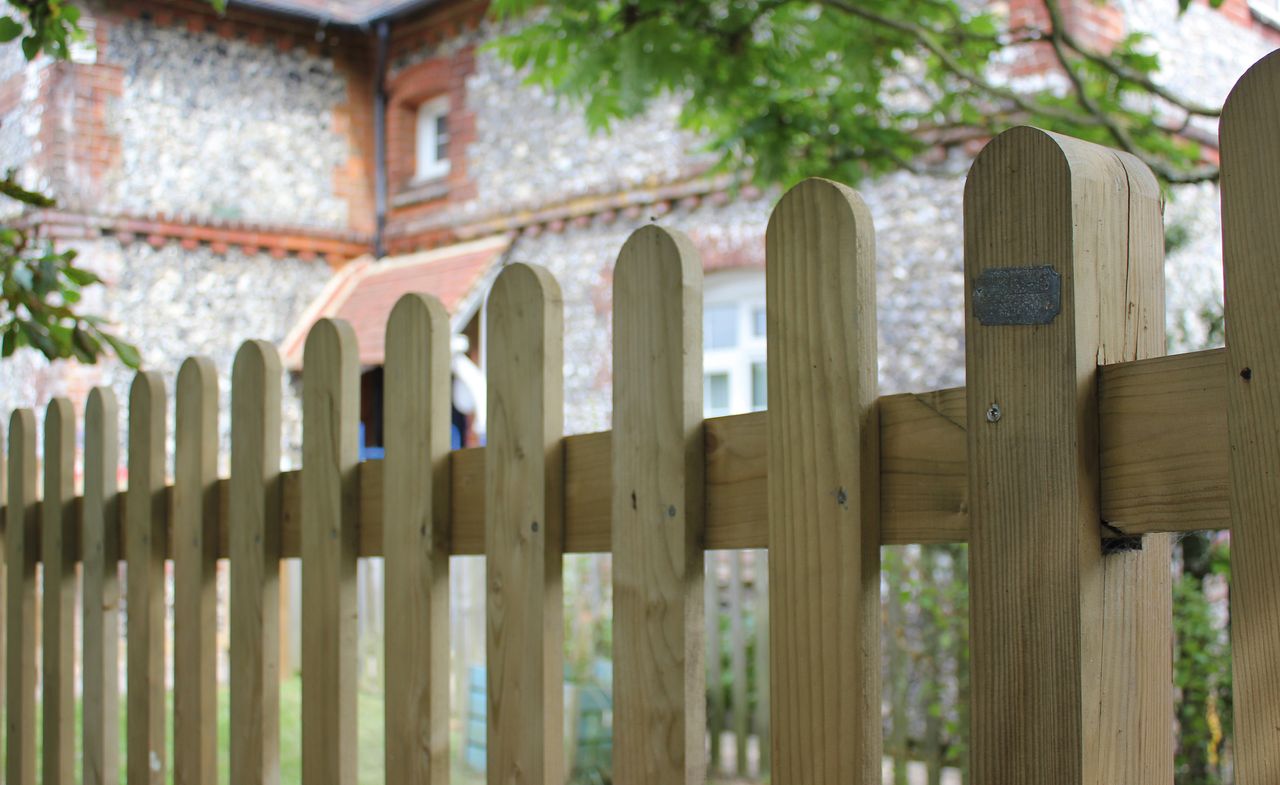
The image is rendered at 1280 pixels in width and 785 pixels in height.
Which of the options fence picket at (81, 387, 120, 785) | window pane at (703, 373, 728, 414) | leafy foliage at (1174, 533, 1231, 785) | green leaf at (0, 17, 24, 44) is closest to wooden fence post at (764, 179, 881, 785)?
fence picket at (81, 387, 120, 785)

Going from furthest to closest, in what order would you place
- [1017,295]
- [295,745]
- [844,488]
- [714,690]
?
[714,690] → [295,745] → [844,488] → [1017,295]

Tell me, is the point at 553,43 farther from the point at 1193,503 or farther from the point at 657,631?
the point at 1193,503

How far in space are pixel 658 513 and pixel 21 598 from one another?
2.00m

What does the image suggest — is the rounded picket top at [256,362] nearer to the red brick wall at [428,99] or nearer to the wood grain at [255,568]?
the wood grain at [255,568]

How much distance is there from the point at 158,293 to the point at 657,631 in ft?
31.3

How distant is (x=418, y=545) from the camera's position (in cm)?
159

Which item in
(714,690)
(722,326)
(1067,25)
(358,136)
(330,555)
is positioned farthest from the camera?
(358,136)

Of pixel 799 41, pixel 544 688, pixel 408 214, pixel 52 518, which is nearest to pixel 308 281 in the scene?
pixel 408 214

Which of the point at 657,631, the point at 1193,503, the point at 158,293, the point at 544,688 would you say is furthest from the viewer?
the point at 158,293

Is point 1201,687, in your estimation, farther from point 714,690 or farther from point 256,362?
point 256,362

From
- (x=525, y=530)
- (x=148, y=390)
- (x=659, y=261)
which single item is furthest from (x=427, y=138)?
(x=659, y=261)

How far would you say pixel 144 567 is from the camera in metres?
2.16

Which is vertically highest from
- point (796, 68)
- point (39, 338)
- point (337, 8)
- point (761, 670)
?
point (337, 8)

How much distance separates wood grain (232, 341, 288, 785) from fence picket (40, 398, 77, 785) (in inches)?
26.5
